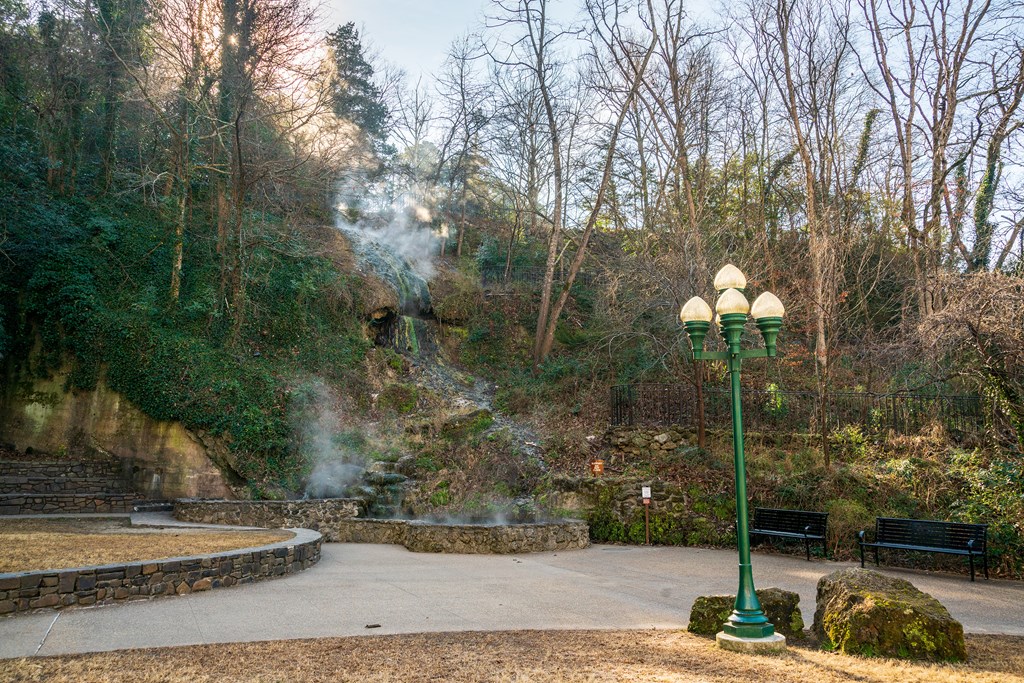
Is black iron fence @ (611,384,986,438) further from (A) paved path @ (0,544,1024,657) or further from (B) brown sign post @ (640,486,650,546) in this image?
(A) paved path @ (0,544,1024,657)

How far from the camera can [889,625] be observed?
5.18m

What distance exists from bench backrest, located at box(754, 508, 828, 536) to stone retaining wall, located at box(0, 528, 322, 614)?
776cm

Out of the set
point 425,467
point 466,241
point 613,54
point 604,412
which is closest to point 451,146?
point 466,241

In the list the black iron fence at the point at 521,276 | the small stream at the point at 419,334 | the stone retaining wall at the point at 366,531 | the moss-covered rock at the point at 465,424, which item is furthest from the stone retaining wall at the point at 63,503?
the black iron fence at the point at 521,276

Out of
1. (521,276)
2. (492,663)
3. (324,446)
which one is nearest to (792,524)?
(492,663)

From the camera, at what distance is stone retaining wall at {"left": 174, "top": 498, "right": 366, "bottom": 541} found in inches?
508

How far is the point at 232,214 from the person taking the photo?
60.6ft

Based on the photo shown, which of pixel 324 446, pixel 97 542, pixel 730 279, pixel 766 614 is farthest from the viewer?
pixel 324 446

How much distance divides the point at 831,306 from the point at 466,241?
59.6 ft

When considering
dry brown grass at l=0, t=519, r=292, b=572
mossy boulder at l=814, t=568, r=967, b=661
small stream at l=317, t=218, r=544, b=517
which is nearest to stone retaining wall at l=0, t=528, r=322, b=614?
dry brown grass at l=0, t=519, r=292, b=572

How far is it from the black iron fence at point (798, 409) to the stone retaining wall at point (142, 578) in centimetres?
957

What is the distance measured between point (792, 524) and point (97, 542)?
10.5m

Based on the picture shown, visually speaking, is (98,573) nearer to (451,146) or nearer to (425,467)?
(425,467)

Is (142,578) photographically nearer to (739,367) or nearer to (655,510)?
(739,367)
